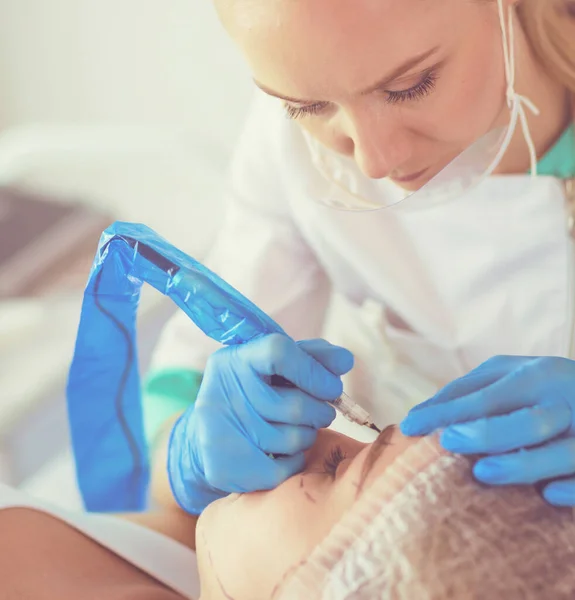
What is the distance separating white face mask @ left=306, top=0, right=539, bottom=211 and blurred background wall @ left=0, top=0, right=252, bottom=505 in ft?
1.78

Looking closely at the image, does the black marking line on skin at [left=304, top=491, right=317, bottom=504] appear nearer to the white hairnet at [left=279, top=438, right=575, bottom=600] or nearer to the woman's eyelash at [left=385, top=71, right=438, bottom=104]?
the white hairnet at [left=279, top=438, right=575, bottom=600]

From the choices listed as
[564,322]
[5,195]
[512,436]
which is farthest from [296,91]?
[5,195]

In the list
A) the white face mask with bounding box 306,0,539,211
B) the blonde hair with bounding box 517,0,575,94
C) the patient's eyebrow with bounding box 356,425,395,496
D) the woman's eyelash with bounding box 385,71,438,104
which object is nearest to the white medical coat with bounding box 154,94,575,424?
the white face mask with bounding box 306,0,539,211

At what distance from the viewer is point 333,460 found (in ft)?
2.41

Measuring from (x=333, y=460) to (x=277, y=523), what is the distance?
103mm

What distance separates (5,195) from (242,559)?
1480mm

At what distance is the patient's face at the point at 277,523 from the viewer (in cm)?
63

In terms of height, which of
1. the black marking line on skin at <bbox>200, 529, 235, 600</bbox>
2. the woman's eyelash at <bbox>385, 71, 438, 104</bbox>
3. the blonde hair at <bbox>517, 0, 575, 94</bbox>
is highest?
the woman's eyelash at <bbox>385, 71, 438, 104</bbox>

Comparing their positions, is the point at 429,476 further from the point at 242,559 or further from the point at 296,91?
the point at 296,91

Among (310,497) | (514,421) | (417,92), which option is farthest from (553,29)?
(310,497)

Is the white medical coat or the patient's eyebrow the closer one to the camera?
the patient's eyebrow

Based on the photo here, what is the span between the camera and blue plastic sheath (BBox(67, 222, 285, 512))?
2.29ft

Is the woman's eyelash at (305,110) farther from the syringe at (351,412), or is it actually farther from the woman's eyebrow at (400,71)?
the syringe at (351,412)

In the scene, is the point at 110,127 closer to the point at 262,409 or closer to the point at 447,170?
the point at 447,170
